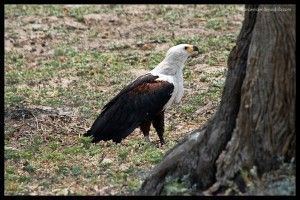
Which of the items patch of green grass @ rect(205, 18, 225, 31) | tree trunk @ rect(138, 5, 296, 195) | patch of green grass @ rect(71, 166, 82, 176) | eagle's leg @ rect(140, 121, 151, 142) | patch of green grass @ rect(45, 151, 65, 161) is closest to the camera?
tree trunk @ rect(138, 5, 296, 195)

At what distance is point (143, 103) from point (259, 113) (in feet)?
12.5

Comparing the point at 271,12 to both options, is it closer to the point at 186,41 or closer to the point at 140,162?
the point at 140,162

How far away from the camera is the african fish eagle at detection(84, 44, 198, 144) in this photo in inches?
420

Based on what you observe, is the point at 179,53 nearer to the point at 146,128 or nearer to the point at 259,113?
the point at 146,128

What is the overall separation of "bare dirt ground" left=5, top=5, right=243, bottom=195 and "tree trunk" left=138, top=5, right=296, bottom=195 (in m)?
1.26

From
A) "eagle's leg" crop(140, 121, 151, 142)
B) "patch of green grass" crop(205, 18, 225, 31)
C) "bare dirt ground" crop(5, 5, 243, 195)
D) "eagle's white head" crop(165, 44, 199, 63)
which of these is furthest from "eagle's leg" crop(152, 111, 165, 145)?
"patch of green grass" crop(205, 18, 225, 31)

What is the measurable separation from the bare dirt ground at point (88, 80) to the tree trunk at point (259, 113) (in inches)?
49.7

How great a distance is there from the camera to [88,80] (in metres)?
15.3

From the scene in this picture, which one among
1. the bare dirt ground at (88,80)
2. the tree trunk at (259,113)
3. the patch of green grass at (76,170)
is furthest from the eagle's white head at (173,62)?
the tree trunk at (259,113)

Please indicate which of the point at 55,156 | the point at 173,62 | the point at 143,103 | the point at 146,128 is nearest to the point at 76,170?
the point at 55,156

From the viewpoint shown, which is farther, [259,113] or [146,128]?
[146,128]

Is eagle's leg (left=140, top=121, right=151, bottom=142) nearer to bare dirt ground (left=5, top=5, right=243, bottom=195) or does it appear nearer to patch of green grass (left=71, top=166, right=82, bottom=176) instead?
bare dirt ground (left=5, top=5, right=243, bottom=195)
